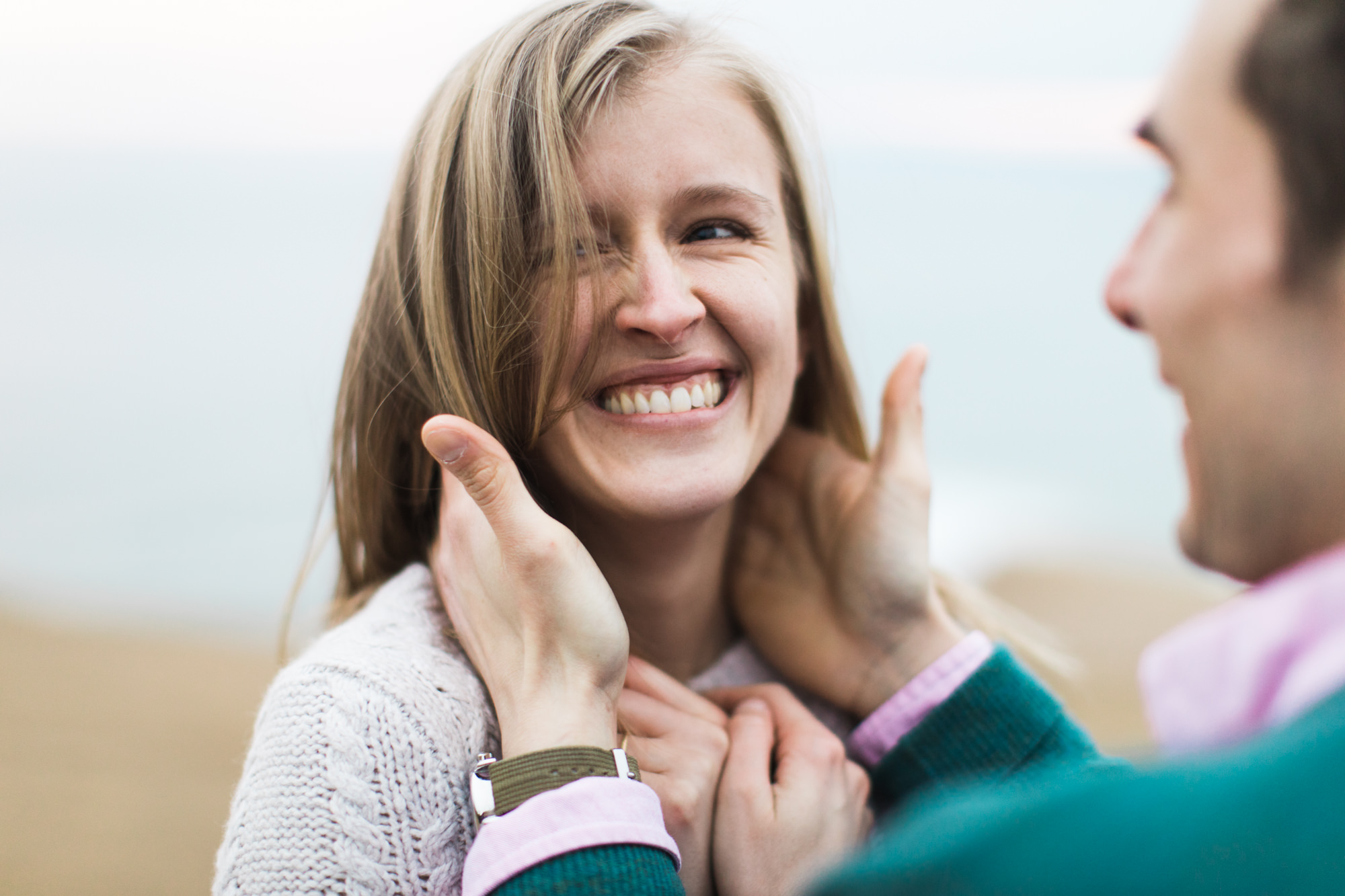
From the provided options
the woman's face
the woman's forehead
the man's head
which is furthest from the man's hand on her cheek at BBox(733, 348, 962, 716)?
the man's head

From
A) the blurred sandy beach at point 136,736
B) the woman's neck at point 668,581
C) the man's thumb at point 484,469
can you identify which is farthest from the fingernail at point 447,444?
the blurred sandy beach at point 136,736

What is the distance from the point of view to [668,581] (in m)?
1.94

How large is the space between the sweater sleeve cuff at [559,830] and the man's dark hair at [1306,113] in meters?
0.96

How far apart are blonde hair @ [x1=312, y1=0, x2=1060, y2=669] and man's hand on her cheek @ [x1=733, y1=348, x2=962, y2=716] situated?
601mm

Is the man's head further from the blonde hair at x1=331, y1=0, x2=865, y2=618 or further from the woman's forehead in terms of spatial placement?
the blonde hair at x1=331, y1=0, x2=865, y2=618

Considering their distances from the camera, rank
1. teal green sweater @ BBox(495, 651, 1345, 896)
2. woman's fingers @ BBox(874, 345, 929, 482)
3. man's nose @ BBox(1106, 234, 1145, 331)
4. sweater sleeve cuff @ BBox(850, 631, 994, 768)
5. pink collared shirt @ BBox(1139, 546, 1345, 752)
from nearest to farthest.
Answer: teal green sweater @ BBox(495, 651, 1345, 896), pink collared shirt @ BBox(1139, 546, 1345, 752), man's nose @ BBox(1106, 234, 1145, 331), sweater sleeve cuff @ BBox(850, 631, 994, 768), woman's fingers @ BBox(874, 345, 929, 482)

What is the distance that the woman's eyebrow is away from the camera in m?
1.64

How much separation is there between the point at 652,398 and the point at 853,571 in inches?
24.3

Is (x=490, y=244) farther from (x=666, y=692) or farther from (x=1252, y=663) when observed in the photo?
(x=1252, y=663)

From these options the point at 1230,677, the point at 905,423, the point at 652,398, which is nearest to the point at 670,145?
the point at 652,398

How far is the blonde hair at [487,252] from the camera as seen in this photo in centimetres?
160

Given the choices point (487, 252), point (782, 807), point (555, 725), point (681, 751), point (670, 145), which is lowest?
point (782, 807)

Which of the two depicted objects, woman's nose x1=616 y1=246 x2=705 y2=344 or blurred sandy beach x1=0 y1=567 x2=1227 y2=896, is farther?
blurred sandy beach x1=0 y1=567 x2=1227 y2=896

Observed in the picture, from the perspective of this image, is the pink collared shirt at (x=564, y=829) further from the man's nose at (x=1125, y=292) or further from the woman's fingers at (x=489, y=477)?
the man's nose at (x=1125, y=292)
